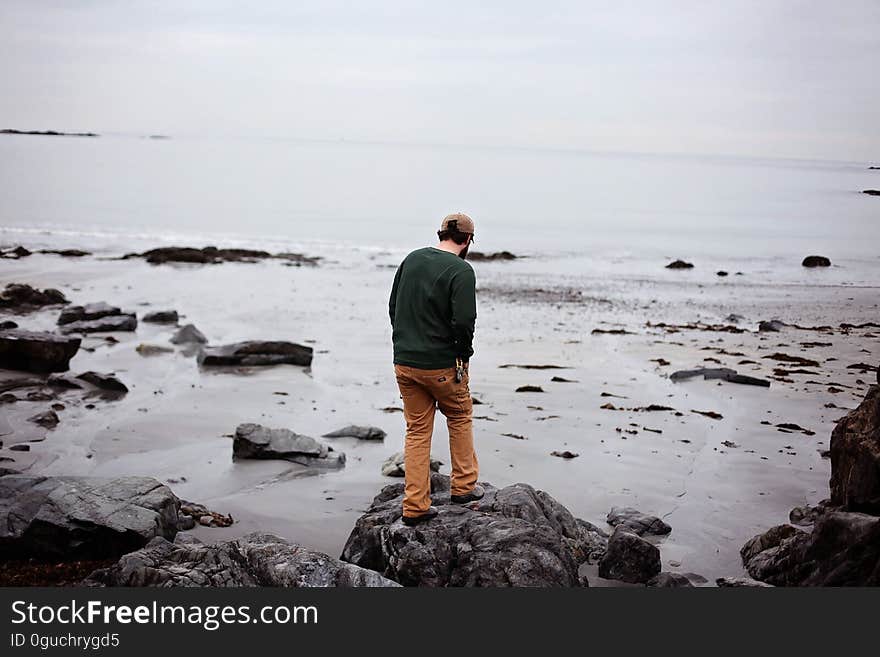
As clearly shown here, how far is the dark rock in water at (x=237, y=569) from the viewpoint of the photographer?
5.52 m

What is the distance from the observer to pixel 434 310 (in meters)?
5.86

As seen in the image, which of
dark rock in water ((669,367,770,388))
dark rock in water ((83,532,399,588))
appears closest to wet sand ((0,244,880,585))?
dark rock in water ((669,367,770,388))

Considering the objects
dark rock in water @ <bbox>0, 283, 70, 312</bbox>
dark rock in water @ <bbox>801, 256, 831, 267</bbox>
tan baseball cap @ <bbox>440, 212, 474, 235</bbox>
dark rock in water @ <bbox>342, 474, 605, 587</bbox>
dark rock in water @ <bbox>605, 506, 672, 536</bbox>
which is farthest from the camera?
dark rock in water @ <bbox>801, 256, 831, 267</bbox>

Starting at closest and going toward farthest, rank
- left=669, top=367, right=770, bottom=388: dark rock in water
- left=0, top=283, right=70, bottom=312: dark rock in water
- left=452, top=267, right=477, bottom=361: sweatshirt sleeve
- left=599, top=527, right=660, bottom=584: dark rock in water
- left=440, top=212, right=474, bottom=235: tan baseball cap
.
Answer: left=452, top=267, right=477, bottom=361: sweatshirt sleeve < left=440, top=212, right=474, bottom=235: tan baseball cap < left=599, top=527, right=660, bottom=584: dark rock in water < left=669, top=367, right=770, bottom=388: dark rock in water < left=0, top=283, right=70, bottom=312: dark rock in water

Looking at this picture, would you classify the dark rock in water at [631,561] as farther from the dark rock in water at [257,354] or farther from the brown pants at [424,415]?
the dark rock in water at [257,354]

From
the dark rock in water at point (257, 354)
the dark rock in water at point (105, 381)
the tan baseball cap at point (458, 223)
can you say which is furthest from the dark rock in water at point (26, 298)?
the tan baseball cap at point (458, 223)

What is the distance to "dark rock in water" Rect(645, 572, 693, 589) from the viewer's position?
250 inches

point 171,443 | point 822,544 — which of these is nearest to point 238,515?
point 171,443

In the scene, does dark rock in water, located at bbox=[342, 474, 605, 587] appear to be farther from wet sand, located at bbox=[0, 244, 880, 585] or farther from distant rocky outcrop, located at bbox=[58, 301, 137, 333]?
distant rocky outcrop, located at bbox=[58, 301, 137, 333]

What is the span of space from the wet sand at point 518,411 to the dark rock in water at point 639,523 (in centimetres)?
11

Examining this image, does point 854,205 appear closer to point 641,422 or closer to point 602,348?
point 602,348

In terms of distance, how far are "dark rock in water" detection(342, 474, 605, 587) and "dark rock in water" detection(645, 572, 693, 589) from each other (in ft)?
1.96

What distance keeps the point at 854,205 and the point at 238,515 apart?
21.3 meters

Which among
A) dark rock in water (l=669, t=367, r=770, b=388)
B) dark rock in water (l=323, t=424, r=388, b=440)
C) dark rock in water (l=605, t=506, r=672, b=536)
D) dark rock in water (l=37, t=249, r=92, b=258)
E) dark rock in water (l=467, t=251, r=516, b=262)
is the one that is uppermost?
dark rock in water (l=467, t=251, r=516, b=262)
